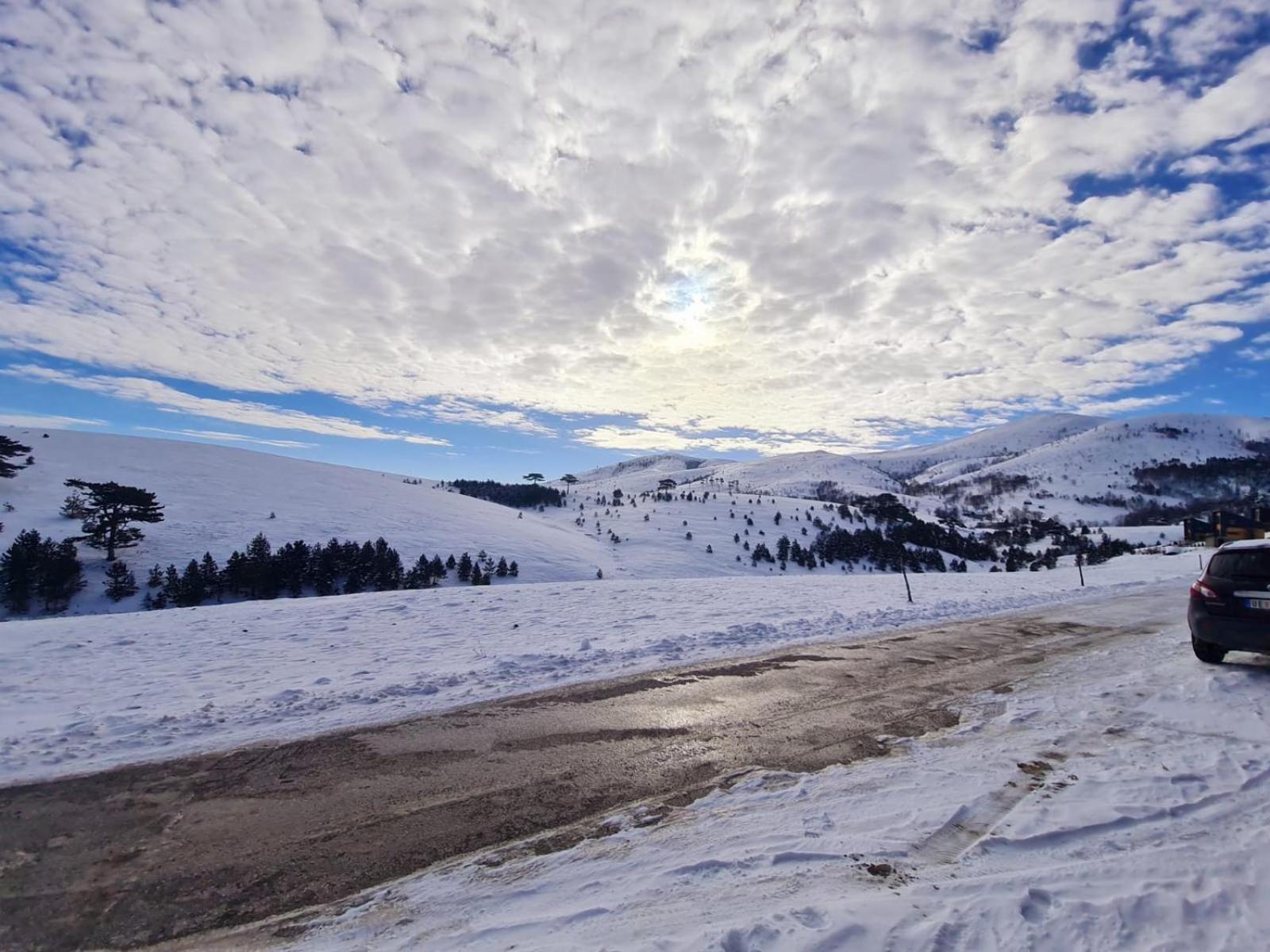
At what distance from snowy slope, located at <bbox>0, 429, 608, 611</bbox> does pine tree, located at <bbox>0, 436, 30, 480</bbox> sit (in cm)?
122

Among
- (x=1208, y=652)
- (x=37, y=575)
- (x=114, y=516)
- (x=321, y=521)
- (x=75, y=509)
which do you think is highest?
(x=75, y=509)

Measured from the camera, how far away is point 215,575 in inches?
2454

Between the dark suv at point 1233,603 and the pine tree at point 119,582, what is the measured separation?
7976 centimetres

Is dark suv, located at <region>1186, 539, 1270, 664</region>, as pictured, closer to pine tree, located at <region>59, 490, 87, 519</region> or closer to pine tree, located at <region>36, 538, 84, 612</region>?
pine tree, located at <region>36, 538, 84, 612</region>

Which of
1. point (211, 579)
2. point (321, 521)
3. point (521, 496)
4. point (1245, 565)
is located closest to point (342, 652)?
point (1245, 565)

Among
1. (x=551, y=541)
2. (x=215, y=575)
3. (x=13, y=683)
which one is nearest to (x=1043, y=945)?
(x=13, y=683)

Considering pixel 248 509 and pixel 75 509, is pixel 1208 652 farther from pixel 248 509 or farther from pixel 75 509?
pixel 248 509

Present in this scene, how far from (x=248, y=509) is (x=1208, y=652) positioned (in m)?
102

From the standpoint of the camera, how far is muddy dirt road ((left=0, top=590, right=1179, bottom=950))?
383 centimetres

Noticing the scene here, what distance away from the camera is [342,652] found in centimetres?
1115

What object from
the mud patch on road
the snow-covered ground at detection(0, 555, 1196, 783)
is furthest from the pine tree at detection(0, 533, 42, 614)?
the mud patch on road

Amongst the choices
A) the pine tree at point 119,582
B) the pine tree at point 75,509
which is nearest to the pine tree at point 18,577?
the pine tree at point 119,582

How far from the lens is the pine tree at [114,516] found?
6612cm

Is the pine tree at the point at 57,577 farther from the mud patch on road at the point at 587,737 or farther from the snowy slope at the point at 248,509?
the mud patch on road at the point at 587,737
